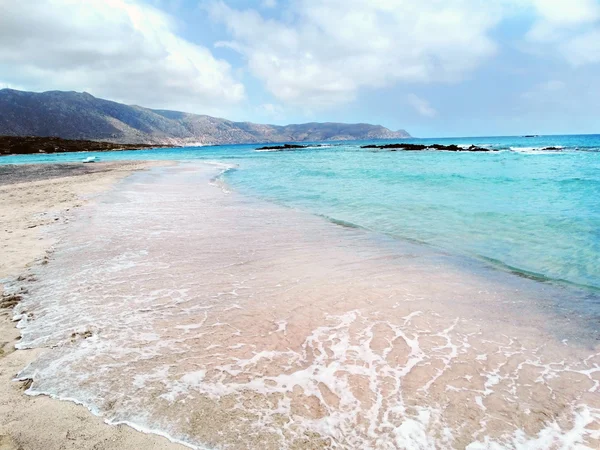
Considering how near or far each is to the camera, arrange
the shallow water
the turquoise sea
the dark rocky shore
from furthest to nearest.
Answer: the dark rocky shore, the turquoise sea, the shallow water

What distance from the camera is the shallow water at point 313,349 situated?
329 centimetres

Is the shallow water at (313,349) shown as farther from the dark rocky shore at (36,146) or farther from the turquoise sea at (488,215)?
the dark rocky shore at (36,146)

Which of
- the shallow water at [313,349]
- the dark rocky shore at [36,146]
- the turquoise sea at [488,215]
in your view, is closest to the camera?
the shallow water at [313,349]

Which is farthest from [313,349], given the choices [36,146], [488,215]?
[36,146]

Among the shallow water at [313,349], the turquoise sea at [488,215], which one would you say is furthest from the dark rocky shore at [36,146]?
the shallow water at [313,349]

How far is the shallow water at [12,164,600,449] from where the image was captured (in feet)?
10.8

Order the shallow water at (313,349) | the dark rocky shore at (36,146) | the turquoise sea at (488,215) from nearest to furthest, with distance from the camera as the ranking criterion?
1. the shallow water at (313,349)
2. the turquoise sea at (488,215)
3. the dark rocky shore at (36,146)

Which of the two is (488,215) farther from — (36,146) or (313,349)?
(36,146)

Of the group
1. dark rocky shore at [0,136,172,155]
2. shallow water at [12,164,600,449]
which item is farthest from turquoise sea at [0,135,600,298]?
dark rocky shore at [0,136,172,155]

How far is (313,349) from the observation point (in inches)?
177

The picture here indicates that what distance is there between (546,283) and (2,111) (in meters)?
215

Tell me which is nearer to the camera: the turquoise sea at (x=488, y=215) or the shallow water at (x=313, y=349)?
the shallow water at (x=313, y=349)

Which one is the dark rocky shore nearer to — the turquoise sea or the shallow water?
the turquoise sea

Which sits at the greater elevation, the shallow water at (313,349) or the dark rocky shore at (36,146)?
the shallow water at (313,349)
